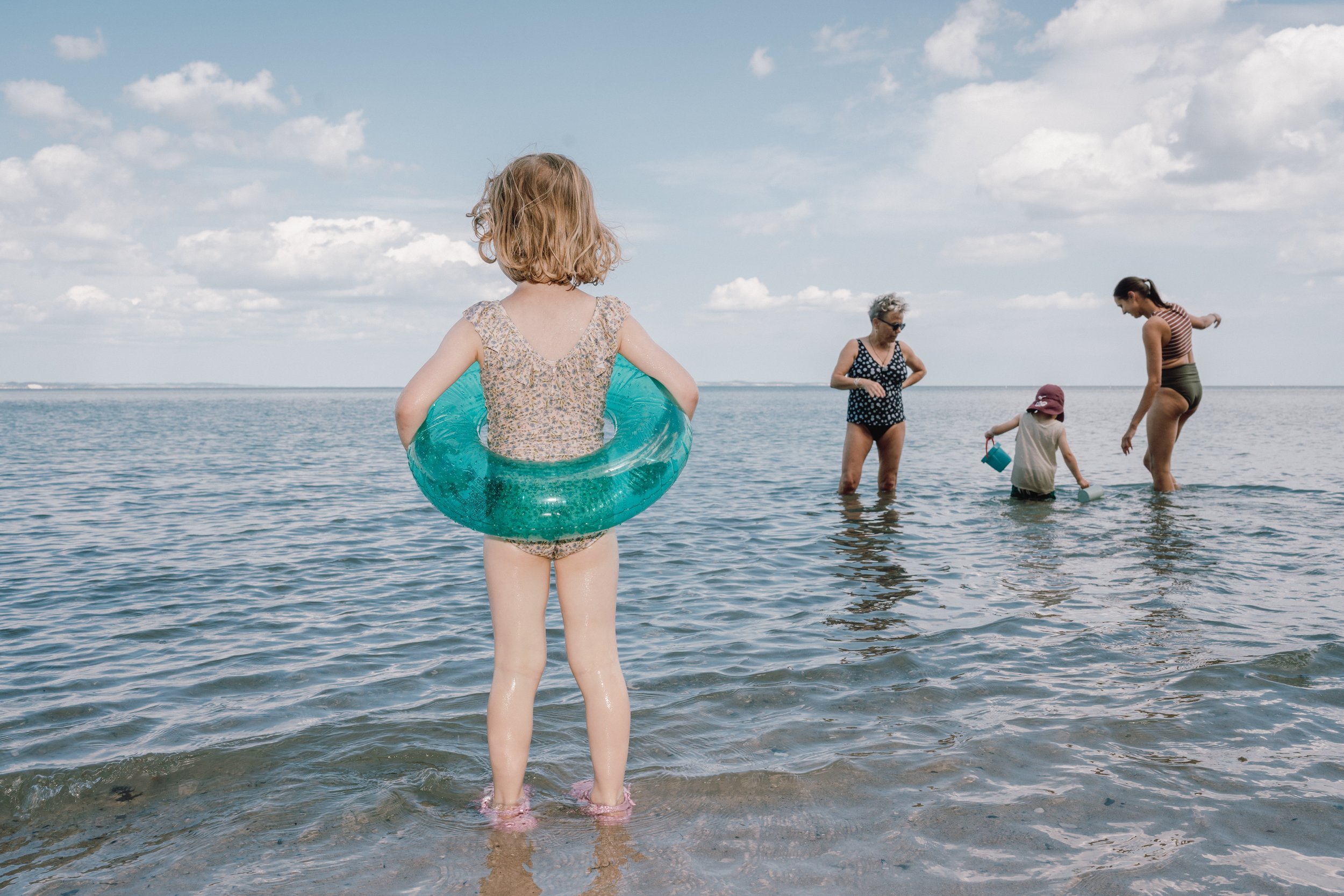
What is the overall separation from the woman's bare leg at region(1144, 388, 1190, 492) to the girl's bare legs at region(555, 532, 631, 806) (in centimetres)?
826

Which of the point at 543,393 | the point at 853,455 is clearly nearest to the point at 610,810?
the point at 543,393

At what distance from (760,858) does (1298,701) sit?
2.84m

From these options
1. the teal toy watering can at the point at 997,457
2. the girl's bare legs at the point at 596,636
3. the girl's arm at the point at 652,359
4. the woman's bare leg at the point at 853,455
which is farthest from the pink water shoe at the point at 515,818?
the teal toy watering can at the point at 997,457

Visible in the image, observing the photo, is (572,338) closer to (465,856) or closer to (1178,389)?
(465,856)

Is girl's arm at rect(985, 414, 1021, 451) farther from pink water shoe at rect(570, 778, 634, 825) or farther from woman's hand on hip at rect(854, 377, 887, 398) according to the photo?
pink water shoe at rect(570, 778, 634, 825)

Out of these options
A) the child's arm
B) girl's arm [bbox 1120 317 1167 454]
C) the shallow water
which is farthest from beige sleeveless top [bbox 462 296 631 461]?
the child's arm

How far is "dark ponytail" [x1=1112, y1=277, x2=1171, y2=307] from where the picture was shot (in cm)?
905

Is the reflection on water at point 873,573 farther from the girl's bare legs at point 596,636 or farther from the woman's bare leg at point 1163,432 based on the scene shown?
the woman's bare leg at point 1163,432

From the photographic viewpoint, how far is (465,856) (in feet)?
9.66

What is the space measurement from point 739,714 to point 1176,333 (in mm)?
7445

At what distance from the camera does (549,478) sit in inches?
114

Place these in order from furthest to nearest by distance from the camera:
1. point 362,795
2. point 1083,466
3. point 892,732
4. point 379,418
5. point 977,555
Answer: point 379,418
point 1083,466
point 977,555
point 892,732
point 362,795

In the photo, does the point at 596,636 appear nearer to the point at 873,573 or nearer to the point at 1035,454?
the point at 873,573

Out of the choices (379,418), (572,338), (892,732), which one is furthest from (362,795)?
(379,418)
